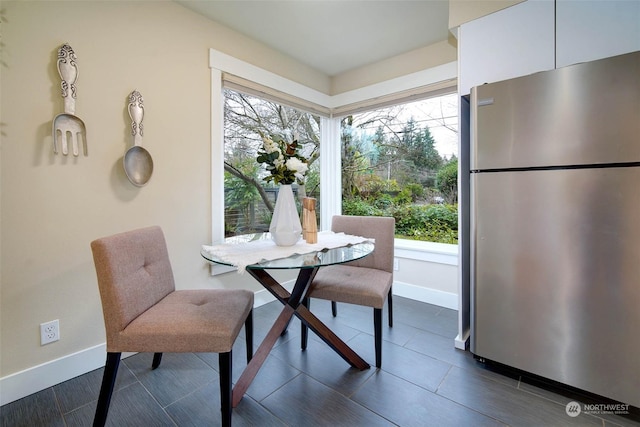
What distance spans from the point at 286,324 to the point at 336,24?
228 cm

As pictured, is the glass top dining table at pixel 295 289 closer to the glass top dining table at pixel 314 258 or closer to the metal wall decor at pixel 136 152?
the glass top dining table at pixel 314 258

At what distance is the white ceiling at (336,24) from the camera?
207 cm

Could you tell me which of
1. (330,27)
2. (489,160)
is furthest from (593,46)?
(330,27)

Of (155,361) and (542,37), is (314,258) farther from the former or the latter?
(542,37)

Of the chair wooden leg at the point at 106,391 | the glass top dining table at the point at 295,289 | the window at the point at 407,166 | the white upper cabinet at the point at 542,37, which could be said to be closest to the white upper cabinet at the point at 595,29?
the white upper cabinet at the point at 542,37

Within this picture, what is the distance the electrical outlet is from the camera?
154cm

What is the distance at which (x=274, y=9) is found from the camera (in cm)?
211

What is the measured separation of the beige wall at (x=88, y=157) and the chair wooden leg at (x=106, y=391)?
0.71 meters

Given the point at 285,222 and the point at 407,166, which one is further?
the point at 407,166

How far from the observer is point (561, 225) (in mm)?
1402

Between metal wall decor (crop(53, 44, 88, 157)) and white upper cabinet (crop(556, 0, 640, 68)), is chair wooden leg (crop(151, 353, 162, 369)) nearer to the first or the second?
metal wall decor (crop(53, 44, 88, 157))

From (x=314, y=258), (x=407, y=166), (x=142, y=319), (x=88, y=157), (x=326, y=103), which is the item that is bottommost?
(x=142, y=319)

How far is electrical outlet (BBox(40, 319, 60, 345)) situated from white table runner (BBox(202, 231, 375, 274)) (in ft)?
2.90

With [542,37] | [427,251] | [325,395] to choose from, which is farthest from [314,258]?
[542,37]
